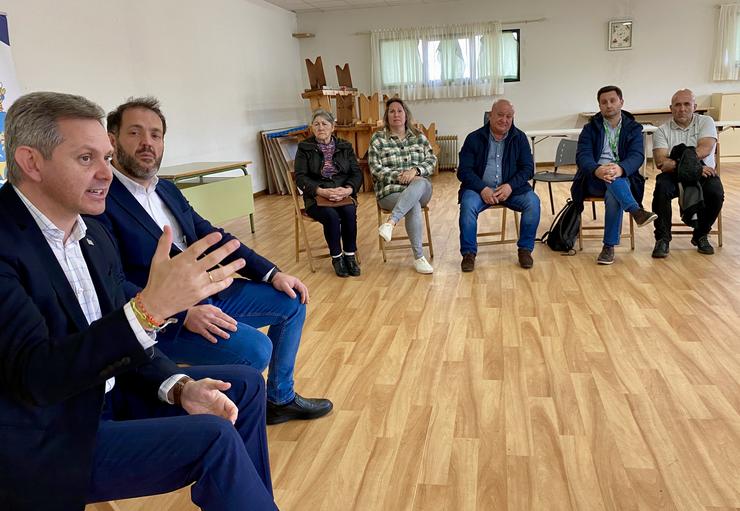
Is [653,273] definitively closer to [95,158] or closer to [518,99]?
[95,158]

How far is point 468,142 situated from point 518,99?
19.0 ft

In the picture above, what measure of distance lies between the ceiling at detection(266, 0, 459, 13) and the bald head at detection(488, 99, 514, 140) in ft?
18.8

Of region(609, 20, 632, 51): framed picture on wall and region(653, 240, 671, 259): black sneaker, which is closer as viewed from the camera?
region(653, 240, 671, 259): black sneaker

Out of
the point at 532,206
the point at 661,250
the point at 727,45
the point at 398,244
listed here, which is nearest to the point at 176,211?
the point at 532,206

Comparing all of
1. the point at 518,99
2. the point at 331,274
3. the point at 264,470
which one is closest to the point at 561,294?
the point at 331,274

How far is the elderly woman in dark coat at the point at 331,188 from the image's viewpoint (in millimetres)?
4160

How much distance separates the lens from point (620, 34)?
9000 millimetres

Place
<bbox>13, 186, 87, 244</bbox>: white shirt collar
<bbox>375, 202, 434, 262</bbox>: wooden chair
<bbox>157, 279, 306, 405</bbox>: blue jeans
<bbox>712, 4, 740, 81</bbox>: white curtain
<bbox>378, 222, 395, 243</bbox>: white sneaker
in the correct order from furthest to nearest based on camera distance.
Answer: <bbox>712, 4, 740, 81</bbox>: white curtain → <bbox>375, 202, 434, 262</bbox>: wooden chair → <bbox>378, 222, 395, 243</bbox>: white sneaker → <bbox>157, 279, 306, 405</bbox>: blue jeans → <bbox>13, 186, 87, 244</bbox>: white shirt collar

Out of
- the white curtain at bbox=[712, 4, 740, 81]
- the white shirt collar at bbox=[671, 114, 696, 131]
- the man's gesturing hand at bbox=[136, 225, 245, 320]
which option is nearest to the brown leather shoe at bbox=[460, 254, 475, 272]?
the white shirt collar at bbox=[671, 114, 696, 131]

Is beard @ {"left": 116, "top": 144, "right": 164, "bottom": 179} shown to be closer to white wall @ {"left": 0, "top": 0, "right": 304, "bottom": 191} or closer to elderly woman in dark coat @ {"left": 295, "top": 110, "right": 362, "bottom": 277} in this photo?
elderly woman in dark coat @ {"left": 295, "top": 110, "right": 362, "bottom": 277}

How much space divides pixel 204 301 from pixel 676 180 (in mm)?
3592

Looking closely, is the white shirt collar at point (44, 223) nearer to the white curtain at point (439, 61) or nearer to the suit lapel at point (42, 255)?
the suit lapel at point (42, 255)

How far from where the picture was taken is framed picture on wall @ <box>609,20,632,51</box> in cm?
895

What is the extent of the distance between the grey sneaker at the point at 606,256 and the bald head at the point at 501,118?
1.09 m
